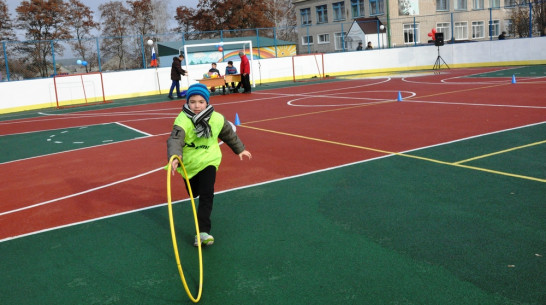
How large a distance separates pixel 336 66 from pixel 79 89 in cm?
1697

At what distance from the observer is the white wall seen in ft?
85.0

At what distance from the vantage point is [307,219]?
6070 millimetres

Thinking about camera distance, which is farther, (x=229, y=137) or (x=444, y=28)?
(x=444, y=28)

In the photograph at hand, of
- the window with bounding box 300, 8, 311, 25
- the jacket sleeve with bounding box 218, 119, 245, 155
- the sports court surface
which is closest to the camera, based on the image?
the sports court surface

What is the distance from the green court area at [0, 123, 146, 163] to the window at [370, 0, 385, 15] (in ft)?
167

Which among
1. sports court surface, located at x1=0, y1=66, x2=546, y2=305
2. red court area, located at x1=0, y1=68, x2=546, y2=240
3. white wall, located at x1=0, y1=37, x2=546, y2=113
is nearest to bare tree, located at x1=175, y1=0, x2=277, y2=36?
white wall, located at x1=0, y1=37, x2=546, y2=113

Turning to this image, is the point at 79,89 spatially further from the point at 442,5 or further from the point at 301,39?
the point at 442,5

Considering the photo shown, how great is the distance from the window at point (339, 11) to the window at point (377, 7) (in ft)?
14.7

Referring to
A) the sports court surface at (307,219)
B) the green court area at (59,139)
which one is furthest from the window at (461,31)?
the green court area at (59,139)

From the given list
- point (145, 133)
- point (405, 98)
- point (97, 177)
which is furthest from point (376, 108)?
point (97, 177)

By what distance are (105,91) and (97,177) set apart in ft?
66.4

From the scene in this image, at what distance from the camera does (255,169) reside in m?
8.83

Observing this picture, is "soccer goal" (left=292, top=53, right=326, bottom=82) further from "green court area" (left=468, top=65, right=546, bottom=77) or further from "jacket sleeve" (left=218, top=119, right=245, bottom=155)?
"jacket sleeve" (left=218, top=119, right=245, bottom=155)

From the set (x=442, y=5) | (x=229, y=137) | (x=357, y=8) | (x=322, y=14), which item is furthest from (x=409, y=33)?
(x=229, y=137)
